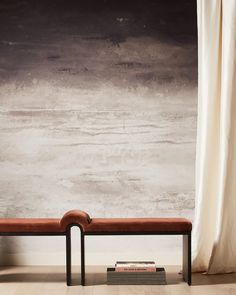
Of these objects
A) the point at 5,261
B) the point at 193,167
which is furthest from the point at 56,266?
the point at 193,167

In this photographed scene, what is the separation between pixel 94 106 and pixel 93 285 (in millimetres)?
1479

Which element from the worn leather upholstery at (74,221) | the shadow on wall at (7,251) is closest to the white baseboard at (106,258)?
the shadow on wall at (7,251)

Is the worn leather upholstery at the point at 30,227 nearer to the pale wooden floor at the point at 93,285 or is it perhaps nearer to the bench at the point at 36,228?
the bench at the point at 36,228

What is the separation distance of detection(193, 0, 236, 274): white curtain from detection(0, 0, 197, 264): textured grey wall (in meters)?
0.32

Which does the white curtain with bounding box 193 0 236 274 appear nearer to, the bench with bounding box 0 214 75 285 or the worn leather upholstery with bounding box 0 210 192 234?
the worn leather upholstery with bounding box 0 210 192 234

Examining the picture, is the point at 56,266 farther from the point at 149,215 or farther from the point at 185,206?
the point at 185,206

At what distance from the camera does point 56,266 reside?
13.8 ft

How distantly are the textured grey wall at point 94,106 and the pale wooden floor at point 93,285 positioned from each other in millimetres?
464

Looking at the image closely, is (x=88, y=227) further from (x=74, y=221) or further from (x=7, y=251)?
(x=7, y=251)

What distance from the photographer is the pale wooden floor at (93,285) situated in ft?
11.4

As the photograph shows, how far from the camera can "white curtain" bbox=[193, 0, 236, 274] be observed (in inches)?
151

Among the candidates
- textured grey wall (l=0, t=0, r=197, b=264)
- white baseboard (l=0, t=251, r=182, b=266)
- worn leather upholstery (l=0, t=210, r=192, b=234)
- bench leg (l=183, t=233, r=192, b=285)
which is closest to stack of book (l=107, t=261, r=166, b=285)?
bench leg (l=183, t=233, r=192, b=285)

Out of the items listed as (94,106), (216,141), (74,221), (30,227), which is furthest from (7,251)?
(216,141)

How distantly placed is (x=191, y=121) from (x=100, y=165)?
2.80ft
